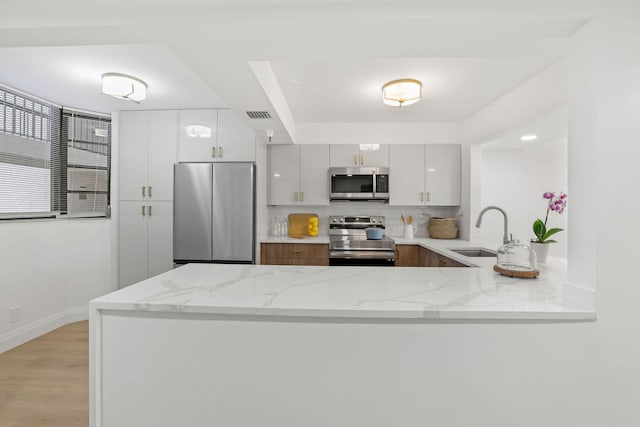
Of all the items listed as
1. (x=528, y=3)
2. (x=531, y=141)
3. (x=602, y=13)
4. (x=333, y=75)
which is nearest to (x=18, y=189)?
(x=333, y=75)

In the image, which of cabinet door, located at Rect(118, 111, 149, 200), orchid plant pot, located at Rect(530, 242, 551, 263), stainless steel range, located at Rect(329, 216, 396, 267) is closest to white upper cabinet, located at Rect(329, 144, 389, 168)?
stainless steel range, located at Rect(329, 216, 396, 267)

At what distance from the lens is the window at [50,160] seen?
2834 mm

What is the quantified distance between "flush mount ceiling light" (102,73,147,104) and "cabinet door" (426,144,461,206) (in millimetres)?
3184

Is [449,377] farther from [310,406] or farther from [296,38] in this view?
[296,38]

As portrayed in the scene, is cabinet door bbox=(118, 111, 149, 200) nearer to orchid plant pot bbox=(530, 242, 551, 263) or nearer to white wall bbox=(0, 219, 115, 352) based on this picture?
white wall bbox=(0, 219, 115, 352)

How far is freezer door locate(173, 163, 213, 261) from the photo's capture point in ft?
11.1

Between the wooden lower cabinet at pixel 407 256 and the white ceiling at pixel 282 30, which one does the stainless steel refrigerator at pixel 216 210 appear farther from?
the wooden lower cabinet at pixel 407 256

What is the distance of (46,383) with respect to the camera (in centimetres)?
225

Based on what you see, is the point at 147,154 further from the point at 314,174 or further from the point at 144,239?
the point at 314,174

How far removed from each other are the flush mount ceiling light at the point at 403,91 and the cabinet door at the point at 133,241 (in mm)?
2816

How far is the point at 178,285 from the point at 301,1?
1.33 metres

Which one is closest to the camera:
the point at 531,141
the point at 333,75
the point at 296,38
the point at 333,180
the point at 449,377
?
the point at 449,377

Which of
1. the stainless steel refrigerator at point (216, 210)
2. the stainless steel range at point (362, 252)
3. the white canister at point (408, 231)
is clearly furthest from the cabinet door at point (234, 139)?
the white canister at point (408, 231)

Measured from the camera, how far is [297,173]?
400cm
